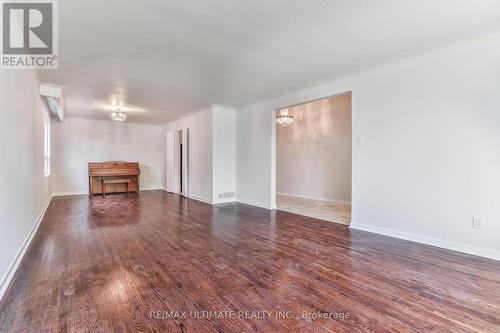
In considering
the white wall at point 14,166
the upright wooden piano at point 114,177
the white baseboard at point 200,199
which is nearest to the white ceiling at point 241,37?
the white wall at point 14,166

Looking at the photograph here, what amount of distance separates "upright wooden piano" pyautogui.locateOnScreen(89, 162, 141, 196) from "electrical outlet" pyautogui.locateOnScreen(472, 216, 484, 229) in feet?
27.1

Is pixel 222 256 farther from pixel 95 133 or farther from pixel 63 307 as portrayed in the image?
pixel 95 133

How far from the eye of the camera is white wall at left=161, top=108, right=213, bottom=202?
20.2 feet

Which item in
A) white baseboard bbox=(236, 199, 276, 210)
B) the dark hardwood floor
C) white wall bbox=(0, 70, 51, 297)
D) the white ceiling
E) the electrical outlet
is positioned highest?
the white ceiling

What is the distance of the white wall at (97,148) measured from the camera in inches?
295

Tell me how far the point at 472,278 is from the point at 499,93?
6.30 ft

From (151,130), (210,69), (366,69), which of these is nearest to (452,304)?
(366,69)

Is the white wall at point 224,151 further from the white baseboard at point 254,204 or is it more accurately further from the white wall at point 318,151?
the white wall at point 318,151

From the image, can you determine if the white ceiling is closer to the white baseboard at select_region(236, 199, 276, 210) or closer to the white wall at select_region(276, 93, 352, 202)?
the white wall at select_region(276, 93, 352, 202)

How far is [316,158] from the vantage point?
22.1 ft

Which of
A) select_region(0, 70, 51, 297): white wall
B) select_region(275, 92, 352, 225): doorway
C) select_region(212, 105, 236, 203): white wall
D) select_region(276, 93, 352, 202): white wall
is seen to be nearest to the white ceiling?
select_region(0, 70, 51, 297): white wall

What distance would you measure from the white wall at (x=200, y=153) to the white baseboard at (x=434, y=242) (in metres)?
3.71

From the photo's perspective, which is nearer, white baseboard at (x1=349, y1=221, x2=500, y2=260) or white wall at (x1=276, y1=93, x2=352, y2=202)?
white baseboard at (x1=349, y1=221, x2=500, y2=260)

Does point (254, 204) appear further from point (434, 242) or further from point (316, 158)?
point (434, 242)
